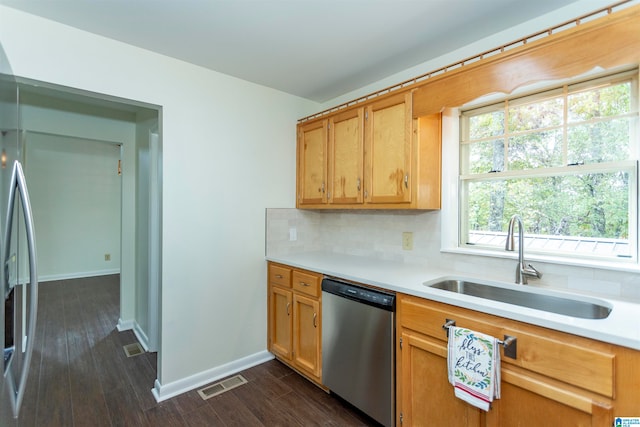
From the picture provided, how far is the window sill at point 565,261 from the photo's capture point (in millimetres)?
1446

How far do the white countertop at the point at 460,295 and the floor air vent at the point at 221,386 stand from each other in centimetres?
98

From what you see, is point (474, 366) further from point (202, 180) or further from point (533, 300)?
point (202, 180)

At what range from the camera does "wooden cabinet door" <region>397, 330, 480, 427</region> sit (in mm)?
1442

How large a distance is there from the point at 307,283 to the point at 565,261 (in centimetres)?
159

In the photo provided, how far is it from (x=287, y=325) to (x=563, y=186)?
7.07 ft

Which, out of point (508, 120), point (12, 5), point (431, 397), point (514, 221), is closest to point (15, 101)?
point (12, 5)

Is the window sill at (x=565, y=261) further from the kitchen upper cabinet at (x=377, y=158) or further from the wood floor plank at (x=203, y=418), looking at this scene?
the wood floor plank at (x=203, y=418)

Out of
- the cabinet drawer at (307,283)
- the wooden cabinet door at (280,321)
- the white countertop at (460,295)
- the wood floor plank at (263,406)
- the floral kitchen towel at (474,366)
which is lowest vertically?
the wood floor plank at (263,406)

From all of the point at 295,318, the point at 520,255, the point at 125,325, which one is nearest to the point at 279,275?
the point at 295,318

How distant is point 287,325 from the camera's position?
2.50 m

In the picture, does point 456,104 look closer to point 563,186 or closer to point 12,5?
point 563,186

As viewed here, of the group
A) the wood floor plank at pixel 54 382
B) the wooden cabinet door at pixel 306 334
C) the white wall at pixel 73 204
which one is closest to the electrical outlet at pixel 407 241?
the wooden cabinet door at pixel 306 334

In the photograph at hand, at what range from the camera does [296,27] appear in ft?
5.95

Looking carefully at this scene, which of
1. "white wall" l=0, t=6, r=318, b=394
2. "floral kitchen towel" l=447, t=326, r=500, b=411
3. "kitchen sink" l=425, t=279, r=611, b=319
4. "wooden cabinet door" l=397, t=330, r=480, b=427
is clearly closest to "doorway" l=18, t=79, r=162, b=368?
"white wall" l=0, t=6, r=318, b=394
